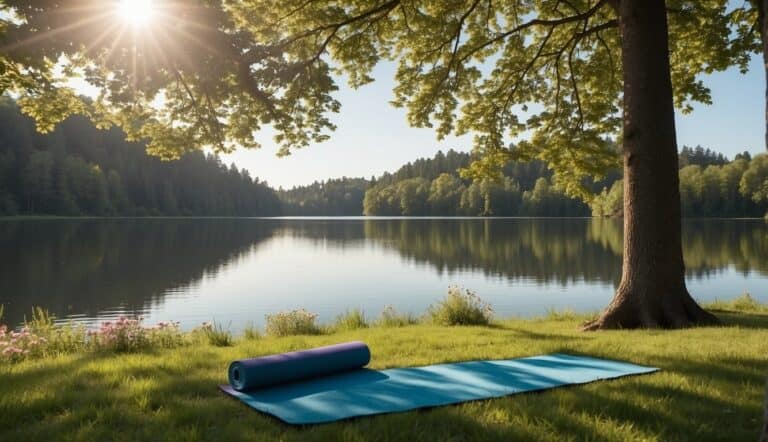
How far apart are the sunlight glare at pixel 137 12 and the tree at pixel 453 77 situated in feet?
0.64

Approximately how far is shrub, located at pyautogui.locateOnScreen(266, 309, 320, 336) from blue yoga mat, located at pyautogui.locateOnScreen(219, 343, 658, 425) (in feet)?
16.1

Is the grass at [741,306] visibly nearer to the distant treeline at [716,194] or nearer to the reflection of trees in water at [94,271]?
the reflection of trees in water at [94,271]

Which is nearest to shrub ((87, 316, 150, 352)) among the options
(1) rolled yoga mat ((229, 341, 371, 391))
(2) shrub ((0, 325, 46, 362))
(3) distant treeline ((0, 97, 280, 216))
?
(2) shrub ((0, 325, 46, 362))

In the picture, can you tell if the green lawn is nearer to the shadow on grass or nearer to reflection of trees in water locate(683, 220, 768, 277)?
the shadow on grass

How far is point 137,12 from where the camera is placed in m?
8.66

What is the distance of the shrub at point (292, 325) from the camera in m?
10.8

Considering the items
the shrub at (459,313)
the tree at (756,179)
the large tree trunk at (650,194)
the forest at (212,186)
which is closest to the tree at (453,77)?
the large tree trunk at (650,194)

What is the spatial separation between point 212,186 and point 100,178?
146ft

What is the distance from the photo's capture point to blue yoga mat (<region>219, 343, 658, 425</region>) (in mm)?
4543

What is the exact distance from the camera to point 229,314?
17.6m

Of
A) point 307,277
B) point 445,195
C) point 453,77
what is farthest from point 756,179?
point 453,77

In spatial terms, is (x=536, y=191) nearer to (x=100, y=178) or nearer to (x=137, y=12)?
(x=100, y=178)

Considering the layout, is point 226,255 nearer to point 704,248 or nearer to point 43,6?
point 43,6

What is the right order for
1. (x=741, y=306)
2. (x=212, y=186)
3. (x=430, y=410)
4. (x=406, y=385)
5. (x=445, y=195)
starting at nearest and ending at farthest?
(x=430, y=410) → (x=406, y=385) → (x=741, y=306) → (x=212, y=186) → (x=445, y=195)
